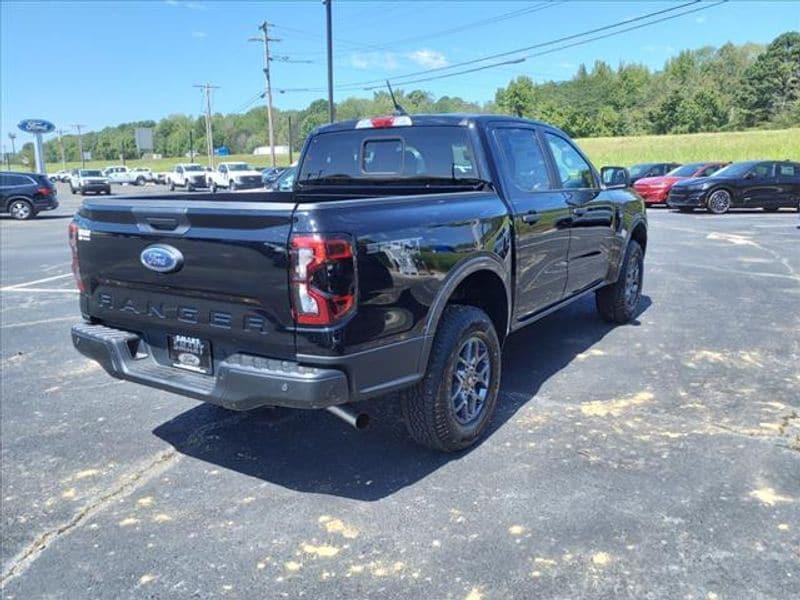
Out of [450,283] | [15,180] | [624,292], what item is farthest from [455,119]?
[15,180]

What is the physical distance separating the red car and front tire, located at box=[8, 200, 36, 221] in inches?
815

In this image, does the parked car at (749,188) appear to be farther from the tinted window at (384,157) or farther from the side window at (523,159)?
the tinted window at (384,157)

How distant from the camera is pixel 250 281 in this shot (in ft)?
9.86

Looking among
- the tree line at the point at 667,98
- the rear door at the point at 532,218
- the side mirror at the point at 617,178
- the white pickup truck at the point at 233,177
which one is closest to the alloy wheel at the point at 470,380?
the rear door at the point at 532,218

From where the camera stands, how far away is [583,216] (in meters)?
5.41

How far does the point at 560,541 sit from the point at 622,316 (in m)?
4.21

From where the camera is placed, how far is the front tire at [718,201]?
19.6 m

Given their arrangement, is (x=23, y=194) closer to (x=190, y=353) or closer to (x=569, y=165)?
(x=569, y=165)

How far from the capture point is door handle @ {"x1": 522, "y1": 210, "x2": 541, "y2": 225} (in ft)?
14.6

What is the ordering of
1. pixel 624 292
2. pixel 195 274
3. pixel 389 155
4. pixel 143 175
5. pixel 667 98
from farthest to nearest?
pixel 667 98 → pixel 143 175 → pixel 624 292 → pixel 389 155 → pixel 195 274

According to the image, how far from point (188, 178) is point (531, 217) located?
4730 centimetres

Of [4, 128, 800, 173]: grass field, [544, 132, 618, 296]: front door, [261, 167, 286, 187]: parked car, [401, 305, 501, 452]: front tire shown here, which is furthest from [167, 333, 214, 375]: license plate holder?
[4, 128, 800, 173]: grass field

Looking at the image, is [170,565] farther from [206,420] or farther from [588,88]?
[588,88]

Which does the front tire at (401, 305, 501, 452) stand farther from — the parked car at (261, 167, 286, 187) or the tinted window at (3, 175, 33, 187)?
the tinted window at (3, 175, 33, 187)
